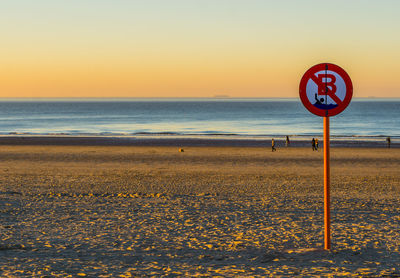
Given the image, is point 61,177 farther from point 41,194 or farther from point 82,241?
point 82,241

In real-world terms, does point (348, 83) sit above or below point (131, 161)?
above

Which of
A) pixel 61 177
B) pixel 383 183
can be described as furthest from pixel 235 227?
pixel 61 177

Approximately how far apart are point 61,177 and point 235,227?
33.7 feet

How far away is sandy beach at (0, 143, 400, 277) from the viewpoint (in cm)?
688

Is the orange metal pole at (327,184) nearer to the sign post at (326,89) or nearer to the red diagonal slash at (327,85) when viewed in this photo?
the sign post at (326,89)

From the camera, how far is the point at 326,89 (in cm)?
693

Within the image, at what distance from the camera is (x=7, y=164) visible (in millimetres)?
23078

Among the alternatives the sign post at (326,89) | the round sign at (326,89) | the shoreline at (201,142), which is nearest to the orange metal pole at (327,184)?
the sign post at (326,89)

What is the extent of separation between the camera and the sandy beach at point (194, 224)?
688 centimetres

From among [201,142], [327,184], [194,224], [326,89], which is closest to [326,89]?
[326,89]

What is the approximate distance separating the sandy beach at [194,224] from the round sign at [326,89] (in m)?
2.26

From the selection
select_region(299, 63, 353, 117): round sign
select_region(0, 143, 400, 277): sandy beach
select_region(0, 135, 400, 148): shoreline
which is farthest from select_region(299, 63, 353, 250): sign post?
select_region(0, 135, 400, 148): shoreline

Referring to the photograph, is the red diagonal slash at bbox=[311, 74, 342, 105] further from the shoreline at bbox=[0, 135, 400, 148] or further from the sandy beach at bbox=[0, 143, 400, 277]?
the shoreline at bbox=[0, 135, 400, 148]

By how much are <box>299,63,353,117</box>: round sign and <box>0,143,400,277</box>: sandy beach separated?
2.26 metres
